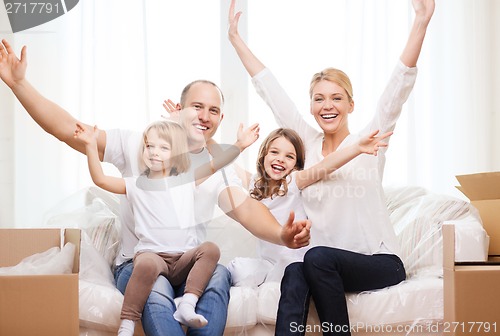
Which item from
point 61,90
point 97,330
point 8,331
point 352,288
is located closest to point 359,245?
point 352,288

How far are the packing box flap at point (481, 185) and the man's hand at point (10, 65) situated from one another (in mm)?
1170

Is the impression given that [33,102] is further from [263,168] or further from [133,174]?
[263,168]

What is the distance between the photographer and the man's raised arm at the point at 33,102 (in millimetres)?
1713

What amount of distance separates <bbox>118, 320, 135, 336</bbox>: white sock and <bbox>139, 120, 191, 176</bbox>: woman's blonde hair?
1.31 ft

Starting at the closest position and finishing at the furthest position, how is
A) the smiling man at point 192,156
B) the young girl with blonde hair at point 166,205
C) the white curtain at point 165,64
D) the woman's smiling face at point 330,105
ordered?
1. the young girl with blonde hair at point 166,205
2. the smiling man at point 192,156
3. the woman's smiling face at point 330,105
4. the white curtain at point 165,64

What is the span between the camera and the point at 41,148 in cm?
221

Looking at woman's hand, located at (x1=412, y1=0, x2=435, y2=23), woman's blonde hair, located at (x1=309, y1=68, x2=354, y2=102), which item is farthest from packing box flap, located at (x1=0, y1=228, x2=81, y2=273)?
woman's hand, located at (x1=412, y1=0, x2=435, y2=23)

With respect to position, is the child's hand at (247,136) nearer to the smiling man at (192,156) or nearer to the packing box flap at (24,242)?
the smiling man at (192,156)

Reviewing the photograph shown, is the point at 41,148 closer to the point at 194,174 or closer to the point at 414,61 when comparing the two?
the point at 194,174

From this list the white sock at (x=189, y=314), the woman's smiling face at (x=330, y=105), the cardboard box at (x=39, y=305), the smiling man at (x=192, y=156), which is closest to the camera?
the cardboard box at (x=39, y=305)

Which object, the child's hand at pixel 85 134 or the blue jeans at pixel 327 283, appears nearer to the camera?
the blue jeans at pixel 327 283

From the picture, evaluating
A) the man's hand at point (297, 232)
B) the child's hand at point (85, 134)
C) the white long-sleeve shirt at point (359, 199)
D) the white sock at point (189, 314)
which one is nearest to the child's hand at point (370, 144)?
the white long-sleeve shirt at point (359, 199)

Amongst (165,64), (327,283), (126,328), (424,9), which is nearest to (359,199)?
(327,283)

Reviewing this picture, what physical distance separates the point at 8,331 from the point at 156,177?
0.53m
